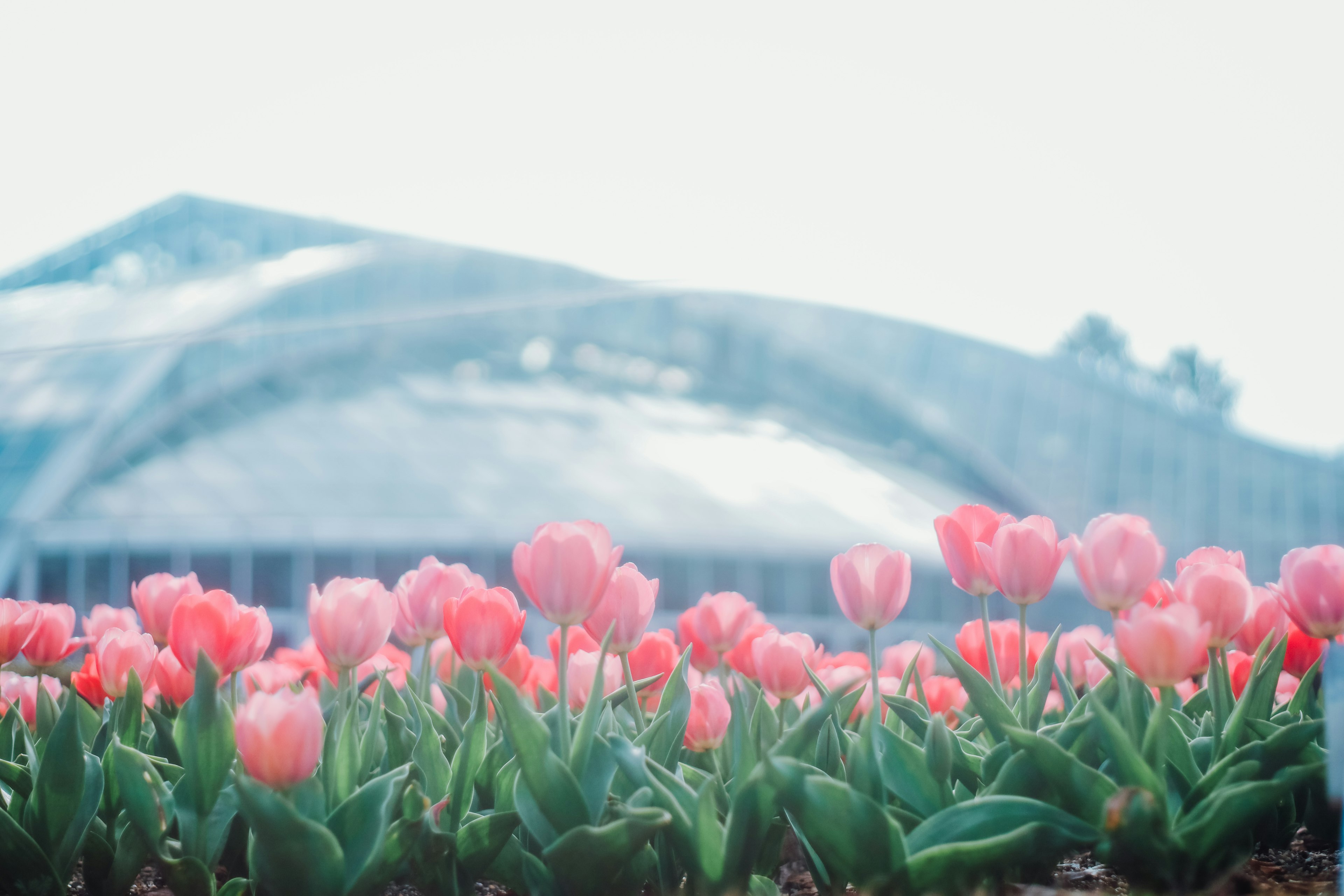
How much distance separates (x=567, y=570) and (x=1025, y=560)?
2.32 ft

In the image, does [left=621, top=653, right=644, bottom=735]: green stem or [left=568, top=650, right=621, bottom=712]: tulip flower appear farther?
[left=568, top=650, right=621, bottom=712]: tulip flower

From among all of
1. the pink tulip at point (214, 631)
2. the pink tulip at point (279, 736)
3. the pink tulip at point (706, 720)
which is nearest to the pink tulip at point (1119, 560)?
the pink tulip at point (706, 720)

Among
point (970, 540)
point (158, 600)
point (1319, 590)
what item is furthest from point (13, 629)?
point (1319, 590)

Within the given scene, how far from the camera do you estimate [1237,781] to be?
138cm

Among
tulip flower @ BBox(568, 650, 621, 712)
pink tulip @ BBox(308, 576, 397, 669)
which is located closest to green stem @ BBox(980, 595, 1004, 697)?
tulip flower @ BBox(568, 650, 621, 712)

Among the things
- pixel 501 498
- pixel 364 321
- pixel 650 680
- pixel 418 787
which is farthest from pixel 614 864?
pixel 364 321

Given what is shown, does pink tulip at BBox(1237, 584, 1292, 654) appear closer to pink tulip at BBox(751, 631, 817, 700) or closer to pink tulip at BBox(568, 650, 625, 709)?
pink tulip at BBox(751, 631, 817, 700)

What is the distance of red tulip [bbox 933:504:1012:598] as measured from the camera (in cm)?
172

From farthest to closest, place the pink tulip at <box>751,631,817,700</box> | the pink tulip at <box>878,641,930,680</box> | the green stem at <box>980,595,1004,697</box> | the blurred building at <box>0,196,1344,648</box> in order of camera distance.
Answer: the blurred building at <box>0,196,1344,648</box> → the pink tulip at <box>878,641,930,680</box> → the pink tulip at <box>751,631,817,700</box> → the green stem at <box>980,595,1004,697</box>

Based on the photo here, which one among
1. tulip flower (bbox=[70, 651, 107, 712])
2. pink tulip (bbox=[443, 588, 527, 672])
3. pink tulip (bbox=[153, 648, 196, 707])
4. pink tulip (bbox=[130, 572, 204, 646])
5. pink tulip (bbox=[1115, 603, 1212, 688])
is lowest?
tulip flower (bbox=[70, 651, 107, 712])

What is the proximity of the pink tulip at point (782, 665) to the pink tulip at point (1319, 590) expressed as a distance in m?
0.77

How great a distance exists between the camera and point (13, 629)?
6.37 feet

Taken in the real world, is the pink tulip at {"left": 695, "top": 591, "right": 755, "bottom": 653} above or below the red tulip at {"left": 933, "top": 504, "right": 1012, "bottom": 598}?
below

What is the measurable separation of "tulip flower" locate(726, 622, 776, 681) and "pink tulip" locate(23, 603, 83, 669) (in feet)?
4.19
